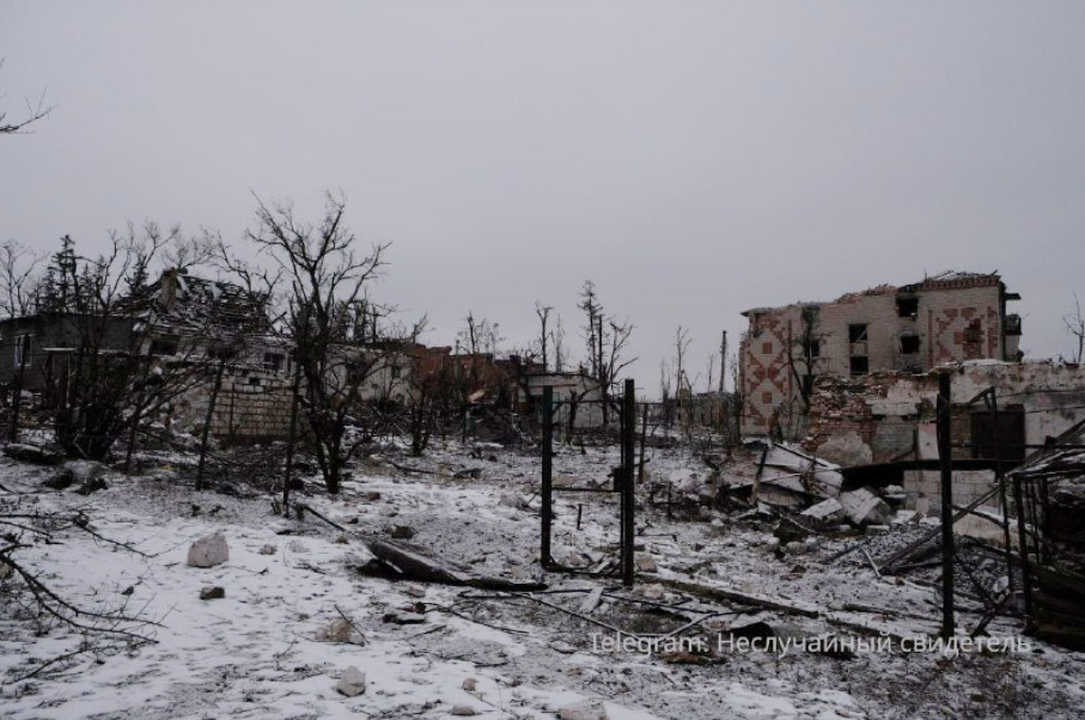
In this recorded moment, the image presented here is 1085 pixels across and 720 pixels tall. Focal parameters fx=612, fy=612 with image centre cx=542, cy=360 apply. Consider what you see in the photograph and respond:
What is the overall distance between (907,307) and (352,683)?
33.6 m

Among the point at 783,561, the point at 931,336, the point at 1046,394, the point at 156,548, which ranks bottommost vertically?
the point at 783,561

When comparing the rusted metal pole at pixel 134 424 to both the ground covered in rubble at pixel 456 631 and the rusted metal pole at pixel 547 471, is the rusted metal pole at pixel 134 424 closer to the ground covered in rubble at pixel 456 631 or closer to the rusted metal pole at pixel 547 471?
the ground covered in rubble at pixel 456 631

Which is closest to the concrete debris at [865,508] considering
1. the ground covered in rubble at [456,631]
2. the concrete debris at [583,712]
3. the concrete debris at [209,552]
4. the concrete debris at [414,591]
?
the ground covered in rubble at [456,631]

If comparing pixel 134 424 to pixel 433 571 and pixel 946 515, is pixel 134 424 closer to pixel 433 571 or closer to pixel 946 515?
pixel 433 571

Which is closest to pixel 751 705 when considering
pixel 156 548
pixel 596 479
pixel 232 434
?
pixel 156 548

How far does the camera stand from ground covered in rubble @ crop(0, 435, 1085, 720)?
3713 millimetres

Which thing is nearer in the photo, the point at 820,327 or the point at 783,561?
the point at 783,561

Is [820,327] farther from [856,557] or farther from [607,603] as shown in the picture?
[607,603]

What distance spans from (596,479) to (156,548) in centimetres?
1011

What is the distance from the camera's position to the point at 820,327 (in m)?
32.2

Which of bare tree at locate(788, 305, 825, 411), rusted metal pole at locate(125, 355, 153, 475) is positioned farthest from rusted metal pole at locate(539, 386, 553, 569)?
bare tree at locate(788, 305, 825, 411)

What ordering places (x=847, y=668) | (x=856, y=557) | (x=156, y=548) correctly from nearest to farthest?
1. (x=847, y=668)
2. (x=156, y=548)
3. (x=856, y=557)

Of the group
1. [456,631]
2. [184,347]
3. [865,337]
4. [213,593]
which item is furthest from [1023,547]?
[865,337]

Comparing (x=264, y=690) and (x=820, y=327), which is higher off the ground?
(x=820, y=327)
